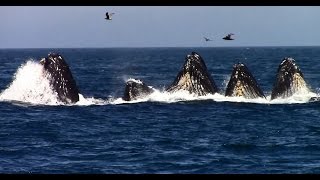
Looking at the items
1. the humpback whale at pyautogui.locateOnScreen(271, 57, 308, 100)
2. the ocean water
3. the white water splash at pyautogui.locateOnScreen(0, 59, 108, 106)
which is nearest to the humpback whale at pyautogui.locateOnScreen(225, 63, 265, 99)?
the ocean water

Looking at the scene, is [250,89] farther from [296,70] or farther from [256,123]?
[256,123]

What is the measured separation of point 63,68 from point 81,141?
8564mm

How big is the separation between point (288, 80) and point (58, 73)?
33.7 feet

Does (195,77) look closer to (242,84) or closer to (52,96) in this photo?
(242,84)

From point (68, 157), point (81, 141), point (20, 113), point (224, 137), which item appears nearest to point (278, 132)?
point (224, 137)

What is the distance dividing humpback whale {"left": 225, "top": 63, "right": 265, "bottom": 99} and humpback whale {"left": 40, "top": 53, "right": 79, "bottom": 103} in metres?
7.12

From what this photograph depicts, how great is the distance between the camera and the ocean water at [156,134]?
1457cm

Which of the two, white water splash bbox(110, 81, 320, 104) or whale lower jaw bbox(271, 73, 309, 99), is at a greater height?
whale lower jaw bbox(271, 73, 309, 99)

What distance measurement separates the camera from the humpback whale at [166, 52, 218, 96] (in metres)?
29.2

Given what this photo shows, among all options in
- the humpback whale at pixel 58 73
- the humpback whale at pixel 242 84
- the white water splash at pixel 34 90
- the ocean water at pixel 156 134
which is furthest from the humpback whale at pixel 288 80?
the humpback whale at pixel 58 73

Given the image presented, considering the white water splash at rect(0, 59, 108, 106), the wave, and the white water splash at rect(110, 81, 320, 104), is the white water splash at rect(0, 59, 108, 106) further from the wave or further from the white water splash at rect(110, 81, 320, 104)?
the white water splash at rect(110, 81, 320, 104)

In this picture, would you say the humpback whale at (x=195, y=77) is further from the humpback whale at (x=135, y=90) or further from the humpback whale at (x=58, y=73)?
the humpback whale at (x=58, y=73)

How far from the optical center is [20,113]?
2784 centimetres

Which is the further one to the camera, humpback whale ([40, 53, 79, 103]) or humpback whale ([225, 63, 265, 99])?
humpback whale ([225, 63, 265, 99])
